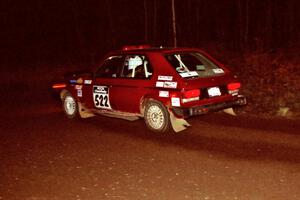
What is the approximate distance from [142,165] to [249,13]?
3426cm

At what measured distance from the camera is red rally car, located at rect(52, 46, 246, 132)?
8.03 meters

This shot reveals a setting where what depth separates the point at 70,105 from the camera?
1095cm

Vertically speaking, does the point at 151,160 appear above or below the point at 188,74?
below

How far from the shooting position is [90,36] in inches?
1665

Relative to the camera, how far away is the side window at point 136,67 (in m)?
8.80

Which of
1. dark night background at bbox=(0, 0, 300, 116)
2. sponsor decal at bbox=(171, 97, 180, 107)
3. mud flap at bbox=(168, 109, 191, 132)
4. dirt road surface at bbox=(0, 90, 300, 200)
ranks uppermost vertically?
dark night background at bbox=(0, 0, 300, 116)

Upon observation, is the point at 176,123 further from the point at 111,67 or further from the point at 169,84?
the point at 111,67

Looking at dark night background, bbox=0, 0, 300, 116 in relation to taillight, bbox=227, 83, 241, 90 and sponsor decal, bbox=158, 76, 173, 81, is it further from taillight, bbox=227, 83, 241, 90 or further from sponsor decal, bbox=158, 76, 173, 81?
sponsor decal, bbox=158, 76, 173, 81

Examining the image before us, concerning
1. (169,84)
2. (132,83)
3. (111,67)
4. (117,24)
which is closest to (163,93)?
(169,84)

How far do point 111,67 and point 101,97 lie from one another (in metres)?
0.74

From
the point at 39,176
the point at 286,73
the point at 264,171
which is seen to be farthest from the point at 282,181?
the point at 286,73

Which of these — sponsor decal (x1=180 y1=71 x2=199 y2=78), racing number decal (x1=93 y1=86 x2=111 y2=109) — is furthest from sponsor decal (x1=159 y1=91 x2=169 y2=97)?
racing number decal (x1=93 y1=86 x2=111 y2=109)

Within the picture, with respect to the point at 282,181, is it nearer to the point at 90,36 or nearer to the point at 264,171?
the point at 264,171

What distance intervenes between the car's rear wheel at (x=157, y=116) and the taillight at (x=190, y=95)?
0.58 meters
